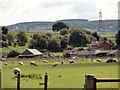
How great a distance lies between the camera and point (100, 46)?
120438 mm

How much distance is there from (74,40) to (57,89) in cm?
11709

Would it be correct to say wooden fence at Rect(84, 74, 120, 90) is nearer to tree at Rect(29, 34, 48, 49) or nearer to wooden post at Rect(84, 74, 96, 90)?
wooden post at Rect(84, 74, 96, 90)

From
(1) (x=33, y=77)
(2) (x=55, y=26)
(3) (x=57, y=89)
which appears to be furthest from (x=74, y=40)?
(3) (x=57, y=89)

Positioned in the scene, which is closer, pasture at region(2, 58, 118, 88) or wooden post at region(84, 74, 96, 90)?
wooden post at region(84, 74, 96, 90)

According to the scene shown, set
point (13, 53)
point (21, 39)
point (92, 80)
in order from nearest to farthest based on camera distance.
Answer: point (92, 80), point (13, 53), point (21, 39)

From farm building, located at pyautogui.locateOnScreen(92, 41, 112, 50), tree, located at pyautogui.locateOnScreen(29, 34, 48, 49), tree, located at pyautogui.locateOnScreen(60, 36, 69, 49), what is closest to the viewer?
farm building, located at pyautogui.locateOnScreen(92, 41, 112, 50)

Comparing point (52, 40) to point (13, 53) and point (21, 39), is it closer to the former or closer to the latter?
point (21, 39)

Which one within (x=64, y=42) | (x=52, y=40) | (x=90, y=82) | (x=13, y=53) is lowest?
(x=13, y=53)

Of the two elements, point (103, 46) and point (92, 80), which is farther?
point (103, 46)

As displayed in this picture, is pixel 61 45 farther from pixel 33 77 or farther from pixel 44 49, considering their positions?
pixel 33 77

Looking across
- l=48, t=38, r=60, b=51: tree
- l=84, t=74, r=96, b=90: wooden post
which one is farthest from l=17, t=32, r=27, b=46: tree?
l=84, t=74, r=96, b=90: wooden post

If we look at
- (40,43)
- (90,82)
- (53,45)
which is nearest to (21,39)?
(40,43)

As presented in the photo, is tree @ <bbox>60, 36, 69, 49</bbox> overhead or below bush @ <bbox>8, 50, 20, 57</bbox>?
overhead

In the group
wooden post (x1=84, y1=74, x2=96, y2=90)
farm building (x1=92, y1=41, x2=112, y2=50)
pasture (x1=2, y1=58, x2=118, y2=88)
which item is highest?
wooden post (x1=84, y1=74, x2=96, y2=90)
